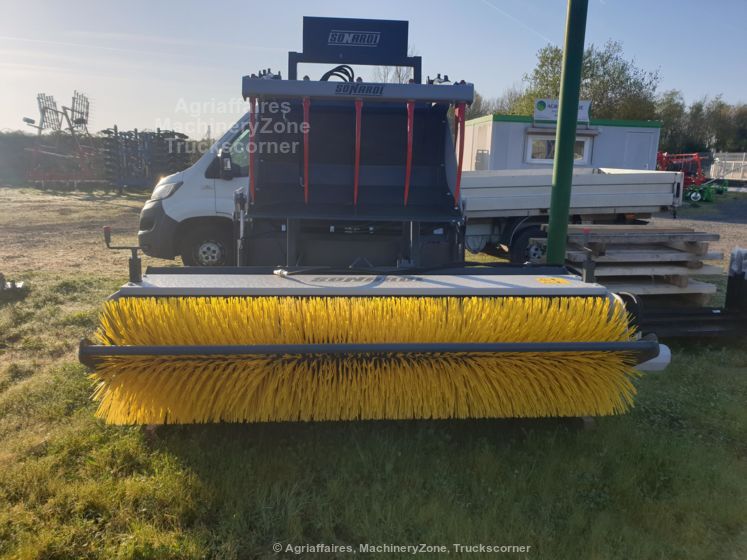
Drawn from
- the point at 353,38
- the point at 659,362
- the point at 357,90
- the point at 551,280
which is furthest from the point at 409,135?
the point at 659,362

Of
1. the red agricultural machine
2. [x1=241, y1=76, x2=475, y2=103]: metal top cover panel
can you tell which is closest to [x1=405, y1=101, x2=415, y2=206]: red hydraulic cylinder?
[x1=241, y1=76, x2=475, y2=103]: metal top cover panel

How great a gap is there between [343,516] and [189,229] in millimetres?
5625

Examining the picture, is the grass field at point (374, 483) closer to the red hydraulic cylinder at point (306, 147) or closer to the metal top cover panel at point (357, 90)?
the red hydraulic cylinder at point (306, 147)

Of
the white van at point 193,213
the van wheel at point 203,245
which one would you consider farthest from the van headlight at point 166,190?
the van wheel at point 203,245

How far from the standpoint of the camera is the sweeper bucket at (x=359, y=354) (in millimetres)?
2812

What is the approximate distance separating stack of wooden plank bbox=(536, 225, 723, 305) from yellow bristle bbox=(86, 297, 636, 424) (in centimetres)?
275

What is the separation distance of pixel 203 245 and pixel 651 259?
17.2 feet

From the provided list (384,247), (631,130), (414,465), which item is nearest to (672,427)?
(414,465)

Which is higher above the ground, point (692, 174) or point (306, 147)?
point (692, 174)

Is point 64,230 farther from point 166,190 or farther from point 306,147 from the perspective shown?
point 306,147

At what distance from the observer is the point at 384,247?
4871mm

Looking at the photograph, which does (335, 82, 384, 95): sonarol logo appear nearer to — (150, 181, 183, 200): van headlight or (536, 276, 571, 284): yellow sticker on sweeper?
(536, 276, 571, 284): yellow sticker on sweeper

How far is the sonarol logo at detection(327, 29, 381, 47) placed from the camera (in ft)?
16.4

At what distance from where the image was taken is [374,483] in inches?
112
